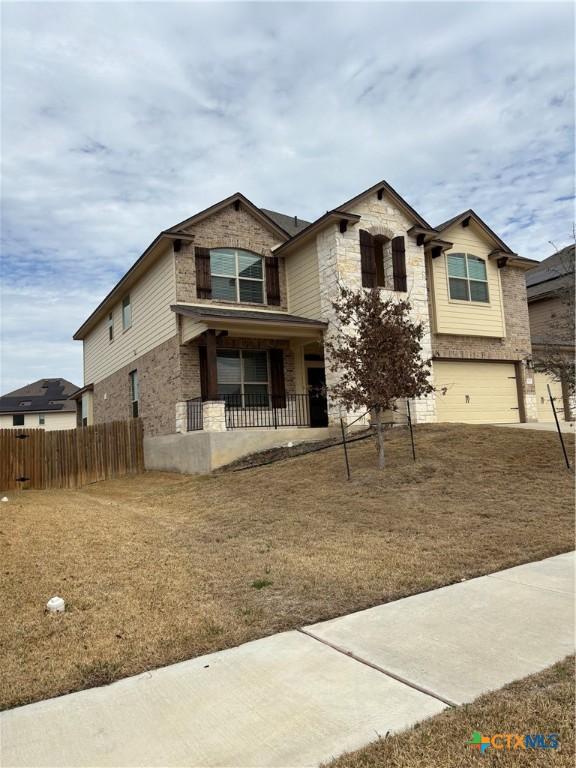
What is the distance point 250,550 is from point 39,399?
52173mm

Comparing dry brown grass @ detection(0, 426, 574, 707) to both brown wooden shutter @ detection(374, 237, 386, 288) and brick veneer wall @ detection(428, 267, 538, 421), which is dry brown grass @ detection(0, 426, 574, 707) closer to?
brick veneer wall @ detection(428, 267, 538, 421)

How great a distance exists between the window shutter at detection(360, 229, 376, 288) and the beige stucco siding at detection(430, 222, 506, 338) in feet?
8.78

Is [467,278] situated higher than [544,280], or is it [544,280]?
[544,280]

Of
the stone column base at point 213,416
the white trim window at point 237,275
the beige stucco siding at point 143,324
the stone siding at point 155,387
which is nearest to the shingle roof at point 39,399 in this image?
the beige stucco siding at point 143,324

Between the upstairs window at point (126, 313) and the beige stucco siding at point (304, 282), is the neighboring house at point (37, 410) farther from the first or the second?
the beige stucco siding at point (304, 282)

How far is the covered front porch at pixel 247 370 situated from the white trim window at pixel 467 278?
5048 millimetres

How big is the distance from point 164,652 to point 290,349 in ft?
46.6

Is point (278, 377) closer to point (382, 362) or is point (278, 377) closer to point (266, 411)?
point (266, 411)

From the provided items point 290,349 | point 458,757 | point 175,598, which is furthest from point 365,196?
point 458,757

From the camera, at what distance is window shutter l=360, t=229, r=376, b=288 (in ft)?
54.6

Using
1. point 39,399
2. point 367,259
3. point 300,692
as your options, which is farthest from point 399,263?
point 39,399

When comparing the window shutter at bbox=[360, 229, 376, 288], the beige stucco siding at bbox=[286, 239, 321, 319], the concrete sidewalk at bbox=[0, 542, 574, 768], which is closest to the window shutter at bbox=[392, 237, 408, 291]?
the window shutter at bbox=[360, 229, 376, 288]

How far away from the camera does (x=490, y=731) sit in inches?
111

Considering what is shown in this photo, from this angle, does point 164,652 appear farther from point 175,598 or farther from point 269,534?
point 269,534
